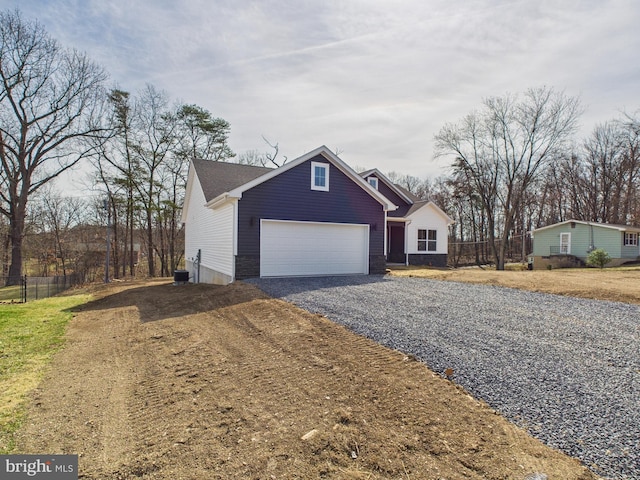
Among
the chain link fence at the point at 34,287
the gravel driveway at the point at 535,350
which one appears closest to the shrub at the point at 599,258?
the gravel driveway at the point at 535,350

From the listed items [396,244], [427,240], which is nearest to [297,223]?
[396,244]

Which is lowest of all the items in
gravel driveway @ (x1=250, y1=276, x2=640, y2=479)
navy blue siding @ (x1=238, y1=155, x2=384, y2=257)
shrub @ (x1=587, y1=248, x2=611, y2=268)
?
gravel driveway @ (x1=250, y1=276, x2=640, y2=479)

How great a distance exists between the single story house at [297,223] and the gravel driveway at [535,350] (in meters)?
3.20

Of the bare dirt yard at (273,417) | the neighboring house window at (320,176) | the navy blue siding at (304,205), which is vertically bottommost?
the bare dirt yard at (273,417)

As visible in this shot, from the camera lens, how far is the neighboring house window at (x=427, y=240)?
67.4ft

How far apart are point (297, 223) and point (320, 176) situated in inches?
76.5

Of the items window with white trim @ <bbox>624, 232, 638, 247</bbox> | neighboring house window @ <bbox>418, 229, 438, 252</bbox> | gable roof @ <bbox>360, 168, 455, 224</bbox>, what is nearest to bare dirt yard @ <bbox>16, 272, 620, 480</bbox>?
gable roof @ <bbox>360, 168, 455, 224</bbox>

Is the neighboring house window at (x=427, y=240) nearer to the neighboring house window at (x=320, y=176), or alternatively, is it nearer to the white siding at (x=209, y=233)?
the neighboring house window at (x=320, y=176)

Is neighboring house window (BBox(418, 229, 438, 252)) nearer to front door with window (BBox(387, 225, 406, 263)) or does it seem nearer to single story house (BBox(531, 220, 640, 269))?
front door with window (BBox(387, 225, 406, 263))

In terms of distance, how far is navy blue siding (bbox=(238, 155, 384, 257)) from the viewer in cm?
1112

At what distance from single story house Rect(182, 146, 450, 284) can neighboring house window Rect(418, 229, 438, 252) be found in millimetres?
7790

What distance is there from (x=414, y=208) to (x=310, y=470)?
1921cm

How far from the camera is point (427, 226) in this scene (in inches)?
811

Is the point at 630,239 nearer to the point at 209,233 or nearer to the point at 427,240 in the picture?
the point at 427,240
